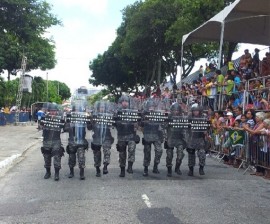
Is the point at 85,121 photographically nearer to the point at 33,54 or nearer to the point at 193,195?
the point at 193,195

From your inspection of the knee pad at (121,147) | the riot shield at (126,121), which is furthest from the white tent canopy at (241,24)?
the knee pad at (121,147)

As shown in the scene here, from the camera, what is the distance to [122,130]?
36.1 feet

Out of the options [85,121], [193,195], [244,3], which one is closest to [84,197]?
[193,195]

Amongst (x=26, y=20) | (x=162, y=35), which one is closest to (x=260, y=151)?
(x=26, y=20)

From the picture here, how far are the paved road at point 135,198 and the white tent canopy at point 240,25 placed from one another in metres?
7.14

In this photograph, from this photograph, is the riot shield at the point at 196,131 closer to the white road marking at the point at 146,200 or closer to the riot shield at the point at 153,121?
the riot shield at the point at 153,121

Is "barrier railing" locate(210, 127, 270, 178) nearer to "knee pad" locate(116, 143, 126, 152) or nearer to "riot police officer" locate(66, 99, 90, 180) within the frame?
"knee pad" locate(116, 143, 126, 152)

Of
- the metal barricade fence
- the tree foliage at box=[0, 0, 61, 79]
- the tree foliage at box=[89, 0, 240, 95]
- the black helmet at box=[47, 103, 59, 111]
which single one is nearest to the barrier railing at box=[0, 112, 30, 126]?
the tree foliage at box=[0, 0, 61, 79]

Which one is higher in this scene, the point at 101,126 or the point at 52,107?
the point at 52,107

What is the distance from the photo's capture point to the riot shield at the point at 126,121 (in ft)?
35.9

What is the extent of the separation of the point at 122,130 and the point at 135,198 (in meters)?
3.00

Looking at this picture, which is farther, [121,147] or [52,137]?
[121,147]

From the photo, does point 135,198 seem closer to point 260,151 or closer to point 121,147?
point 121,147

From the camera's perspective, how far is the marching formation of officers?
34.7 ft
